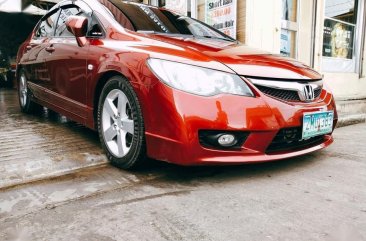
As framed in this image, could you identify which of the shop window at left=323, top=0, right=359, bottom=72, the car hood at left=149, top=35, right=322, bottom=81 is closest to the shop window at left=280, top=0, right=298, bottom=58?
the shop window at left=323, top=0, right=359, bottom=72

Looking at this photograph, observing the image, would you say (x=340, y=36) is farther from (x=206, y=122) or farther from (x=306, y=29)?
(x=206, y=122)

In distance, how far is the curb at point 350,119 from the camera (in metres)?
4.50

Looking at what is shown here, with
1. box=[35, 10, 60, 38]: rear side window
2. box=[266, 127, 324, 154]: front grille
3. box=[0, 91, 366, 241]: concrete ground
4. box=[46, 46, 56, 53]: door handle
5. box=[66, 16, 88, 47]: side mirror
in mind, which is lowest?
box=[0, 91, 366, 241]: concrete ground

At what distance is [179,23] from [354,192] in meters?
2.03

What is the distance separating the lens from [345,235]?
156 cm

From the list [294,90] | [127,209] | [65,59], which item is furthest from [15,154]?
[294,90]

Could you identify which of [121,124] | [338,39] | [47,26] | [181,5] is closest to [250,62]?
[121,124]

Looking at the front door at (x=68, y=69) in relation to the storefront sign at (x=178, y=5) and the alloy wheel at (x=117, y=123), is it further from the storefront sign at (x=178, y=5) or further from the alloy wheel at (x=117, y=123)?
the storefront sign at (x=178, y=5)

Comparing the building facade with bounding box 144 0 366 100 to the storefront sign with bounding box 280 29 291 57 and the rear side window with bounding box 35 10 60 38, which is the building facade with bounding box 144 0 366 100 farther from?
the rear side window with bounding box 35 10 60 38

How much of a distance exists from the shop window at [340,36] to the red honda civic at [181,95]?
4.31 m

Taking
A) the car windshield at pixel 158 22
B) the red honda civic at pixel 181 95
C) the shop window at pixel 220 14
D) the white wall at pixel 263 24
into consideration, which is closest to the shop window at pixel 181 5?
the shop window at pixel 220 14

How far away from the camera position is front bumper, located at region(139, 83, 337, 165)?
2088 millimetres

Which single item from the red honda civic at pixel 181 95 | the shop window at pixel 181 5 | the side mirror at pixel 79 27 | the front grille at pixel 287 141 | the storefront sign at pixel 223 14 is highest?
the shop window at pixel 181 5

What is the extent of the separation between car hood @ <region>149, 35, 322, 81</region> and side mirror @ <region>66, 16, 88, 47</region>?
2.01 feet
